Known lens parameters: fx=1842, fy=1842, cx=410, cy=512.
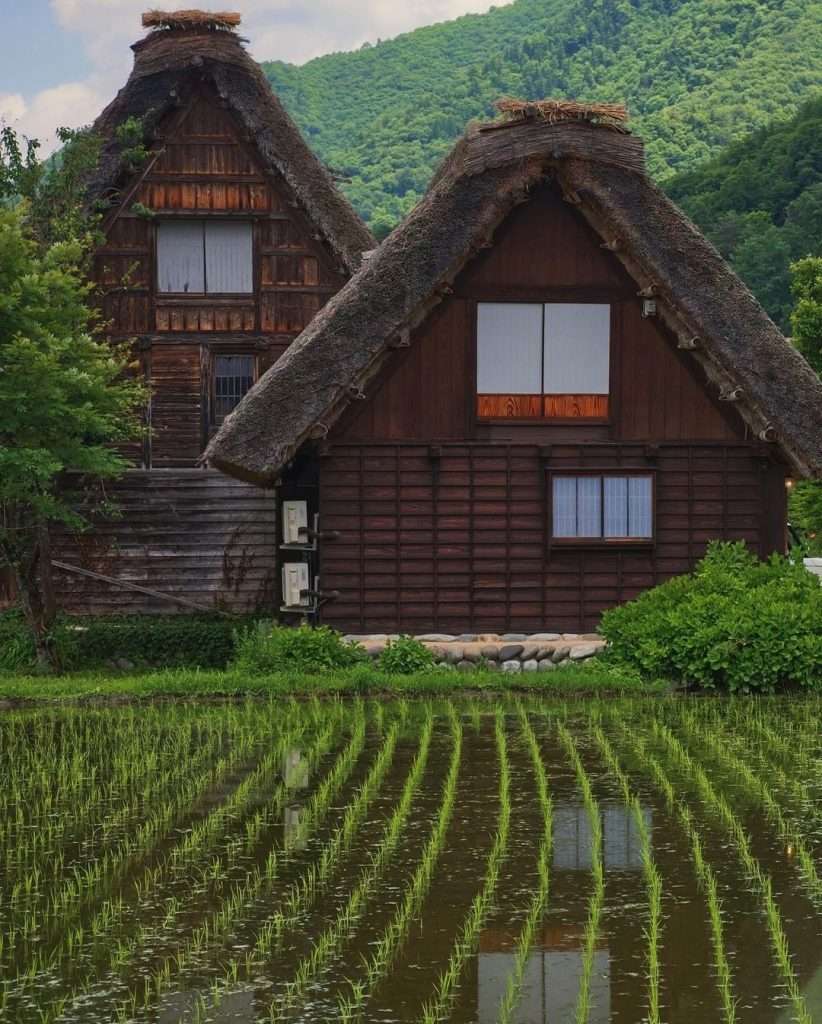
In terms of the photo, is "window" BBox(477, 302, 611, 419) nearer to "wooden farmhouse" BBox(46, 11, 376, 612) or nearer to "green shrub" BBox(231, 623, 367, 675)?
"green shrub" BBox(231, 623, 367, 675)

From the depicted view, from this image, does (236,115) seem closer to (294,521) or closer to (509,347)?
(509,347)

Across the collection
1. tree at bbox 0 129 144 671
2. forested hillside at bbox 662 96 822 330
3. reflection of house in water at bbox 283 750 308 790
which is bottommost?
reflection of house in water at bbox 283 750 308 790

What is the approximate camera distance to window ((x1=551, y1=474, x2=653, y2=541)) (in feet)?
73.2

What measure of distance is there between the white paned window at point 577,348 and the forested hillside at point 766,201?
3189 cm

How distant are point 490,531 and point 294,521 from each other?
238 centimetres

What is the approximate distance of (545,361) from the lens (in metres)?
22.4

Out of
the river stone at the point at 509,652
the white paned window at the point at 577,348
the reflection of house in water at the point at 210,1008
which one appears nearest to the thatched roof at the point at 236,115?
the white paned window at the point at 577,348

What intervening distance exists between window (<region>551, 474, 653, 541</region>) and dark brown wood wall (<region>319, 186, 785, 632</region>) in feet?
0.47

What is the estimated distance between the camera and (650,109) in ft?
257

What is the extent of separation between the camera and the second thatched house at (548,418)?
21.6 m

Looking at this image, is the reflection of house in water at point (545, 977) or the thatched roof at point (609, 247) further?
the thatched roof at point (609, 247)

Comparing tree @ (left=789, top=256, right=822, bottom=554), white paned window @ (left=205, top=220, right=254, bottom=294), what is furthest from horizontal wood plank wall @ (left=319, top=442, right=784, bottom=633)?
tree @ (left=789, top=256, right=822, bottom=554)

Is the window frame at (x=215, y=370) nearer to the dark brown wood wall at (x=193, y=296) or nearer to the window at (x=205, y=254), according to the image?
the dark brown wood wall at (x=193, y=296)

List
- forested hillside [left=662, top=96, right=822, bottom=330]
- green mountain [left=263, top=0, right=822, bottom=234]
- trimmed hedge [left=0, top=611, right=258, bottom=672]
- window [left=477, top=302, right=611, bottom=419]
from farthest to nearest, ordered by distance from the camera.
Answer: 1. green mountain [left=263, top=0, right=822, bottom=234]
2. forested hillside [left=662, top=96, right=822, bottom=330]
3. trimmed hedge [left=0, top=611, right=258, bottom=672]
4. window [left=477, top=302, right=611, bottom=419]
